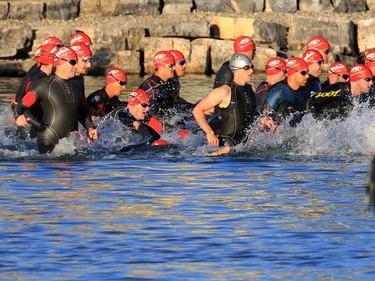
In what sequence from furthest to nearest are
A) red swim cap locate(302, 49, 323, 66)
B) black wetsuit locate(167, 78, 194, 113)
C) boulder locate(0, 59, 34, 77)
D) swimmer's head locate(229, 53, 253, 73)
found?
boulder locate(0, 59, 34, 77) < black wetsuit locate(167, 78, 194, 113) < red swim cap locate(302, 49, 323, 66) < swimmer's head locate(229, 53, 253, 73)

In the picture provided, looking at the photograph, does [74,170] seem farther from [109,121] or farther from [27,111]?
[109,121]

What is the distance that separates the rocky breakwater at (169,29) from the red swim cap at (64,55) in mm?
18604

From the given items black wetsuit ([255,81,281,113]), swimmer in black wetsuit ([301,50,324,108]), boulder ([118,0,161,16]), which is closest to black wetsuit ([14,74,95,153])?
black wetsuit ([255,81,281,113])

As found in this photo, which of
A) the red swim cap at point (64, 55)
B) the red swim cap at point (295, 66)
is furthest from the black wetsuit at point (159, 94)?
the red swim cap at point (64, 55)

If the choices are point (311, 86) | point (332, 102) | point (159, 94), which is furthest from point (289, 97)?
point (159, 94)

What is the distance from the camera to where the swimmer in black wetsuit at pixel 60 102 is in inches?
691

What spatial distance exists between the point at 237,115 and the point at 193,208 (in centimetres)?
405

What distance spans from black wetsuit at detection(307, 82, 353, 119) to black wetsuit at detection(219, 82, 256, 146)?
73.5 inches

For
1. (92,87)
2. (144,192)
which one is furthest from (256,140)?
(92,87)

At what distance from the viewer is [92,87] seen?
32562 millimetres

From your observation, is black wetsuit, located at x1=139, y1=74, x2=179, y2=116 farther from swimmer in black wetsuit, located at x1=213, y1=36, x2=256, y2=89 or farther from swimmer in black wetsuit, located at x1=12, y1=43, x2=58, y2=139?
swimmer in black wetsuit, located at x1=12, y1=43, x2=58, y2=139

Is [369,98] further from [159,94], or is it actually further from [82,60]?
[82,60]

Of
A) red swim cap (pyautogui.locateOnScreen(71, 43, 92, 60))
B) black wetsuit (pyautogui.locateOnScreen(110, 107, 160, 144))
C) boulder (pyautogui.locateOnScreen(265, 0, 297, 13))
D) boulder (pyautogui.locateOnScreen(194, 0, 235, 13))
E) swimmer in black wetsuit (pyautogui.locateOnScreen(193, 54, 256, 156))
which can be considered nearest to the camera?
swimmer in black wetsuit (pyautogui.locateOnScreen(193, 54, 256, 156))

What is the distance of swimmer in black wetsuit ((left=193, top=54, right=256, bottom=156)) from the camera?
17.4 m
